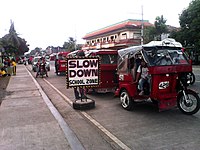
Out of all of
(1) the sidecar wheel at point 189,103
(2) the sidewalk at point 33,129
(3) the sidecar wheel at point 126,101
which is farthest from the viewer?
(3) the sidecar wheel at point 126,101

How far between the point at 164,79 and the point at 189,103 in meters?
0.97

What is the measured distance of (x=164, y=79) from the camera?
251 inches

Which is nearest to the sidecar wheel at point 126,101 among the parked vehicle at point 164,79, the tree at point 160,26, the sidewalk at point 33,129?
the parked vehicle at point 164,79

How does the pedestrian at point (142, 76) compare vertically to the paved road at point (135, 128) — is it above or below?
above

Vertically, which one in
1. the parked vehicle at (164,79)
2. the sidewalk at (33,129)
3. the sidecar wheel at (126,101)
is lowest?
the sidewalk at (33,129)

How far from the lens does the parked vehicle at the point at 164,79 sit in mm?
6297

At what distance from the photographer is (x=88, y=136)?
5.08 metres

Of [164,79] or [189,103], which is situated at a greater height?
[164,79]

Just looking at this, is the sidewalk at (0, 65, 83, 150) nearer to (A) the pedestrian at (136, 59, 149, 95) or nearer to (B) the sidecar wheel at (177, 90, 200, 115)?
(A) the pedestrian at (136, 59, 149, 95)

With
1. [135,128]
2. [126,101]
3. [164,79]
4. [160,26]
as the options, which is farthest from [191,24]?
[135,128]

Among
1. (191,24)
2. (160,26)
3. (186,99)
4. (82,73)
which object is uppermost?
(160,26)

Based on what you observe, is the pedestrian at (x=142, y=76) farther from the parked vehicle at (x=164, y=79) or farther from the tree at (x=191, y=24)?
the tree at (x=191, y=24)

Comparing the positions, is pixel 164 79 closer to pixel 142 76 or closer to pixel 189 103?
pixel 142 76

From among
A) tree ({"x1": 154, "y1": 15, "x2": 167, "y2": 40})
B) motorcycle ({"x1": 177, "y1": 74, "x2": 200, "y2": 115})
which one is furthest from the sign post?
tree ({"x1": 154, "y1": 15, "x2": 167, "y2": 40})
